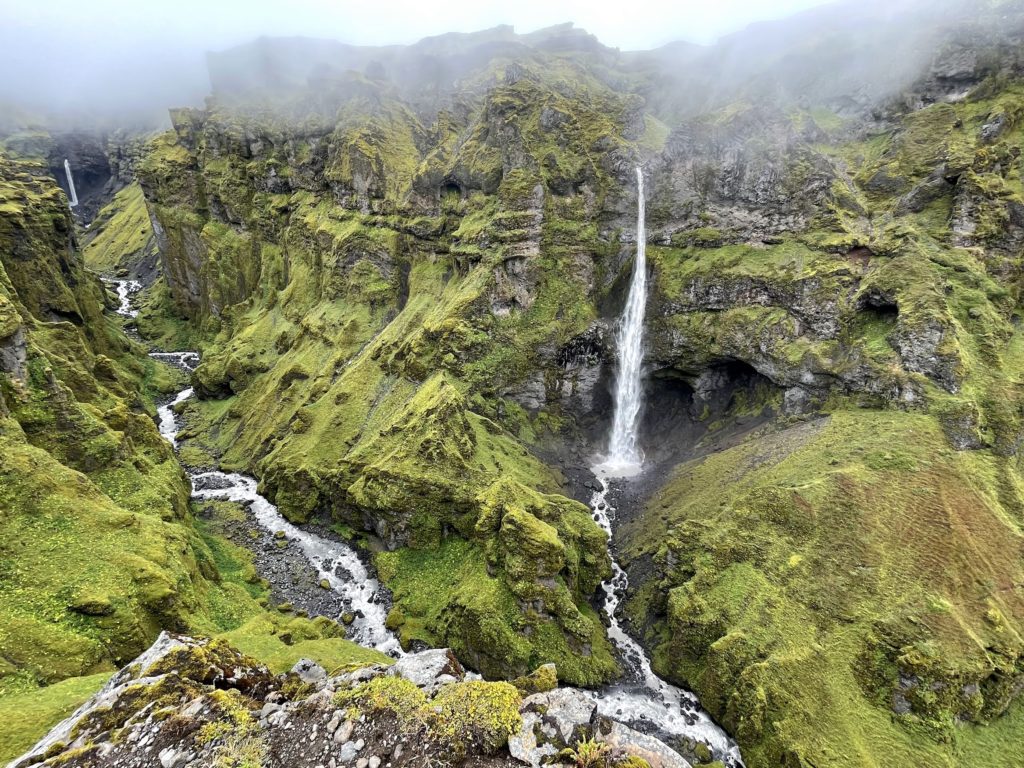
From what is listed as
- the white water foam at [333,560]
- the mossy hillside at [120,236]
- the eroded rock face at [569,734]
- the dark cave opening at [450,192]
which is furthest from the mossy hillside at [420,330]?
the mossy hillside at [120,236]

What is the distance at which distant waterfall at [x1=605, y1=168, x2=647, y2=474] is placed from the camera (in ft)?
222

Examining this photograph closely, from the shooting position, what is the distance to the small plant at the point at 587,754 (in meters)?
16.5

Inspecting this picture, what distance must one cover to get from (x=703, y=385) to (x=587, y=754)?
56.3 metres

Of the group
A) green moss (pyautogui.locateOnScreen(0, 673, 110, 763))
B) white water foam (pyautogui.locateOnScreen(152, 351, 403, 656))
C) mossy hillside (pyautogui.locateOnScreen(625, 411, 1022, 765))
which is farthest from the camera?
white water foam (pyautogui.locateOnScreen(152, 351, 403, 656))

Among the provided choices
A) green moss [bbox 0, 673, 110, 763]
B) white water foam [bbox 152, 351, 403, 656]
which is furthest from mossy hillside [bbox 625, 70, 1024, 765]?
green moss [bbox 0, 673, 110, 763]

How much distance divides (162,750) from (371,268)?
74.2m

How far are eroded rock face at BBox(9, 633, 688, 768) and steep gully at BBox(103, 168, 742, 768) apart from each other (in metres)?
23.2

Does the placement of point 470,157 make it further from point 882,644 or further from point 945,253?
point 882,644

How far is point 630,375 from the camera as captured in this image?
69.6m

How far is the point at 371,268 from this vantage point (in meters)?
83.2

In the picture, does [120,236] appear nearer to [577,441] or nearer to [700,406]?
[577,441]

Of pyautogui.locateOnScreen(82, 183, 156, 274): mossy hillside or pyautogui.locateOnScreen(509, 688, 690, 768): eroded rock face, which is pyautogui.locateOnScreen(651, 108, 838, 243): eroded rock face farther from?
pyautogui.locateOnScreen(82, 183, 156, 274): mossy hillside

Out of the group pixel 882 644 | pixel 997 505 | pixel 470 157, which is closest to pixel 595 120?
pixel 470 157

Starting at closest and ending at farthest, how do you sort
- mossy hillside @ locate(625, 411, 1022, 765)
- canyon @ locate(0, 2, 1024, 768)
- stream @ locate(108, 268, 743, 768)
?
canyon @ locate(0, 2, 1024, 768) → mossy hillside @ locate(625, 411, 1022, 765) → stream @ locate(108, 268, 743, 768)
